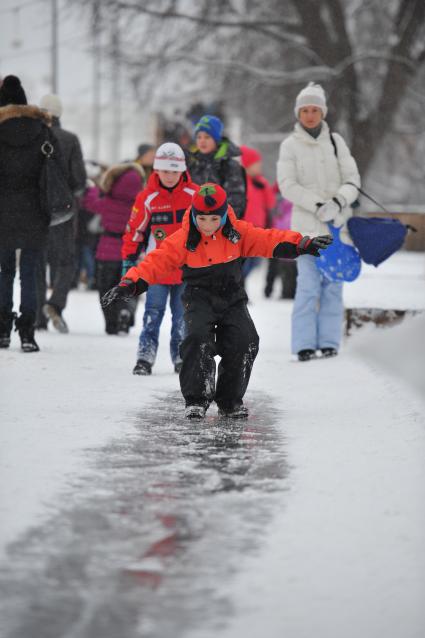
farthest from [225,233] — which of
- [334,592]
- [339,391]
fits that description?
[334,592]

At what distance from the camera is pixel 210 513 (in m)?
4.46

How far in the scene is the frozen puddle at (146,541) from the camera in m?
3.46

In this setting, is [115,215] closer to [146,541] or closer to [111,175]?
[111,175]

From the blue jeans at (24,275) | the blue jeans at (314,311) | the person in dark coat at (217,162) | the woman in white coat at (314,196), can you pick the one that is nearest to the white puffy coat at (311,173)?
the woman in white coat at (314,196)

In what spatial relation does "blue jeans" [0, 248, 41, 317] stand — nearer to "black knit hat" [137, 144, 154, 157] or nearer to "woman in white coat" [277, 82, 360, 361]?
"woman in white coat" [277, 82, 360, 361]

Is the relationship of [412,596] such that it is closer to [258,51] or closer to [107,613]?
[107,613]

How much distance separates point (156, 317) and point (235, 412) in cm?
204

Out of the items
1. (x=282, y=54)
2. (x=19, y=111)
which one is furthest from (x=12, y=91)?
(x=282, y=54)

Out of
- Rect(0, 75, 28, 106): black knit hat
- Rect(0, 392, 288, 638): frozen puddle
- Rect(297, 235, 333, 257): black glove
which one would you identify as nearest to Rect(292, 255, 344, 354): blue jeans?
Rect(0, 75, 28, 106): black knit hat

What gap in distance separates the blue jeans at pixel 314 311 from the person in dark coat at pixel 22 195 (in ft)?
6.02

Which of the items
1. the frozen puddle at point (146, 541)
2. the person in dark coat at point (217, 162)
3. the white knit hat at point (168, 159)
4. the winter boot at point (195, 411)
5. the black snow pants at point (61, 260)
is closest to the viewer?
the frozen puddle at point (146, 541)

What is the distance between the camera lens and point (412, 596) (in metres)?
3.65

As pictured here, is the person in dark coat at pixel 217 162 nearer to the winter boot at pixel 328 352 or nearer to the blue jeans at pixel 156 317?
the winter boot at pixel 328 352

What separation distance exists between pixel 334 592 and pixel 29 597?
0.84 m
